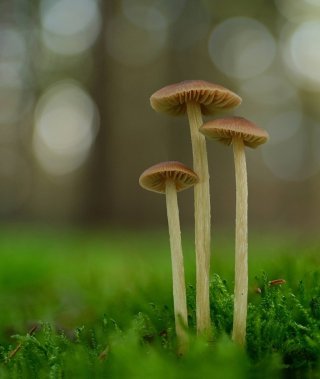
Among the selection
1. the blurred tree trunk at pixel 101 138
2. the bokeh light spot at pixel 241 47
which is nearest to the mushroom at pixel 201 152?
the blurred tree trunk at pixel 101 138

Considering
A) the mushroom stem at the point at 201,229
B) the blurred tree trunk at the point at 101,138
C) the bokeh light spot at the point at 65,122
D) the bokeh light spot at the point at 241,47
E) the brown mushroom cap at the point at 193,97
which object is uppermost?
the bokeh light spot at the point at 241,47

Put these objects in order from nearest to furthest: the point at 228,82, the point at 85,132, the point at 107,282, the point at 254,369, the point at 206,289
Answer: the point at 254,369 → the point at 206,289 → the point at 107,282 → the point at 228,82 → the point at 85,132

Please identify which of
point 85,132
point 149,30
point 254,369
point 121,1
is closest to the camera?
point 254,369

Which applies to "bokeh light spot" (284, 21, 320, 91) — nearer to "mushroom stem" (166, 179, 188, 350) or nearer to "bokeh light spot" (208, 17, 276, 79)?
"bokeh light spot" (208, 17, 276, 79)

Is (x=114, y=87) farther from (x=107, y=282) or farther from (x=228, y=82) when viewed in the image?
(x=107, y=282)

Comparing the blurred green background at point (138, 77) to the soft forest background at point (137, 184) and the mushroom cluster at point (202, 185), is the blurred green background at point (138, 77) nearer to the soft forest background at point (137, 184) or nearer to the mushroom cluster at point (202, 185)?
the soft forest background at point (137, 184)

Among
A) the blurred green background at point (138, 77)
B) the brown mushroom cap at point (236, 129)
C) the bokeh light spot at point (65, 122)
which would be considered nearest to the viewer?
the brown mushroom cap at point (236, 129)

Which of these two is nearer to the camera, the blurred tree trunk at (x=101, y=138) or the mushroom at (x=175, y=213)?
the mushroom at (x=175, y=213)

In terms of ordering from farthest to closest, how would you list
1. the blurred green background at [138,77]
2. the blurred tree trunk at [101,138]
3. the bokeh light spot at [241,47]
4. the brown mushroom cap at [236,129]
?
the bokeh light spot at [241,47] → the blurred green background at [138,77] → the blurred tree trunk at [101,138] → the brown mushroom cap at [236,129]

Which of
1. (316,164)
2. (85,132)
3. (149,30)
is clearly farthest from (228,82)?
(316,164)
